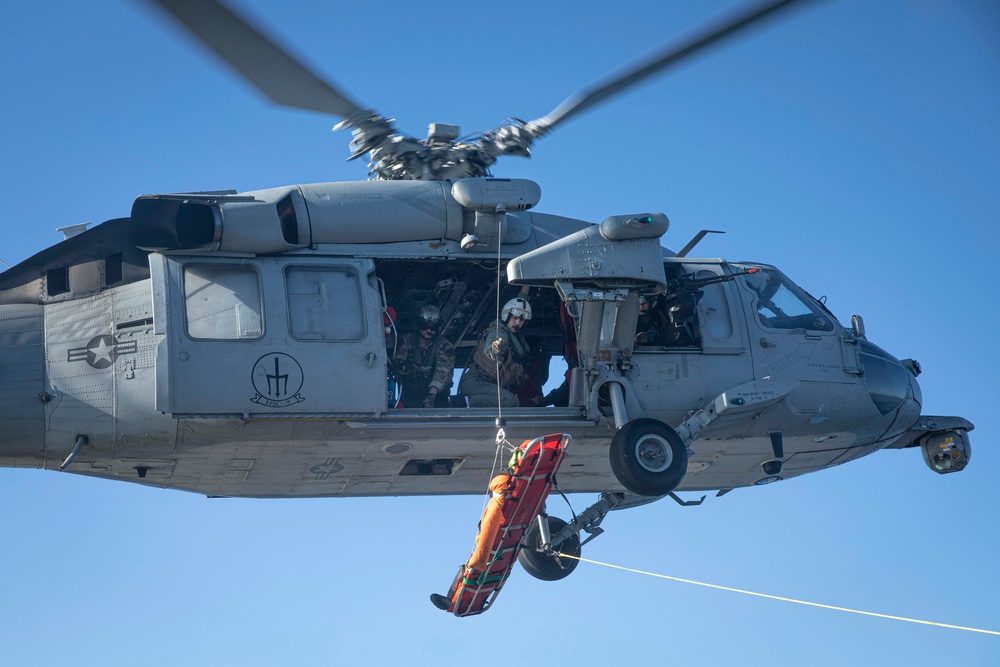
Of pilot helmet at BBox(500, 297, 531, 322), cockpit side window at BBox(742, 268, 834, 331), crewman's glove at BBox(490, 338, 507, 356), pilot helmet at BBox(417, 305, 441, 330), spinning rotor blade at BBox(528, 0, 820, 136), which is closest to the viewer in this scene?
spinning rotor blade at BBox(528, 0, 820, 136)

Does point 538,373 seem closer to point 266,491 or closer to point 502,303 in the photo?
point 502,303

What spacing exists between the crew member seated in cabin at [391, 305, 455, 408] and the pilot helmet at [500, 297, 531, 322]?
2.32 feet

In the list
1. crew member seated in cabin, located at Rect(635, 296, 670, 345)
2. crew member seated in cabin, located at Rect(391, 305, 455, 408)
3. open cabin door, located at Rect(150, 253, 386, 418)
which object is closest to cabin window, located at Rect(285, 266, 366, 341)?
open cabin door, located at Rect(150, 253, 386, 418)

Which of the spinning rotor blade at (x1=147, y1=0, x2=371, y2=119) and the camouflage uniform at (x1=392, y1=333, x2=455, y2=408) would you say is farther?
the camouflage uniform at (x1=392, y1=333, x2=455, y2=408)

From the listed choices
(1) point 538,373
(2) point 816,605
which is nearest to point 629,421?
(1) point 538,373

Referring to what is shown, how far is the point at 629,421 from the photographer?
13312mm

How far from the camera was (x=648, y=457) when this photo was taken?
13.1 metres

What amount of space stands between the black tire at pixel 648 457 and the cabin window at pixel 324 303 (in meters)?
2.74

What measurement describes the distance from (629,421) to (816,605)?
98.9 inches

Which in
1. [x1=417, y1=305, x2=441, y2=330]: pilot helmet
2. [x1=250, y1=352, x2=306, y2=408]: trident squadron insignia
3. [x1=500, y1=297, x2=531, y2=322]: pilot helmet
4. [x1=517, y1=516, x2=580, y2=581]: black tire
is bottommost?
[x1=517, y1=516, x2=580, y2=581]: black tire

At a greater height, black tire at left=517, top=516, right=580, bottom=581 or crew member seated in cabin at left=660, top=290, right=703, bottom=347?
crew member seated in cabin at left=660, top=290, right=703, bottom=347

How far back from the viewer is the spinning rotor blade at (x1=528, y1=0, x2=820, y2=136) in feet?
37.6

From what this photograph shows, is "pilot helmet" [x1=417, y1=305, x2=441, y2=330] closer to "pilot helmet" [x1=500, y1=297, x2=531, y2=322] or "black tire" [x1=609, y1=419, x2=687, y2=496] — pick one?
"pilot helmet" [x1=500, y1=297, x2=531, y2=322]

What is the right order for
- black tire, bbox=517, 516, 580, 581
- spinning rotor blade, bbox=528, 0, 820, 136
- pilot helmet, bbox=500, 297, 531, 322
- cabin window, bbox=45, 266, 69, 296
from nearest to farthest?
spinning rotor blade, bbox=528, 0, 820, 136
cabin window, bbox=45, 266, 69, 296
pilot helmet, bbox=500, 297, 531, 322
black tire, bbox=517, 516, 580, 581
